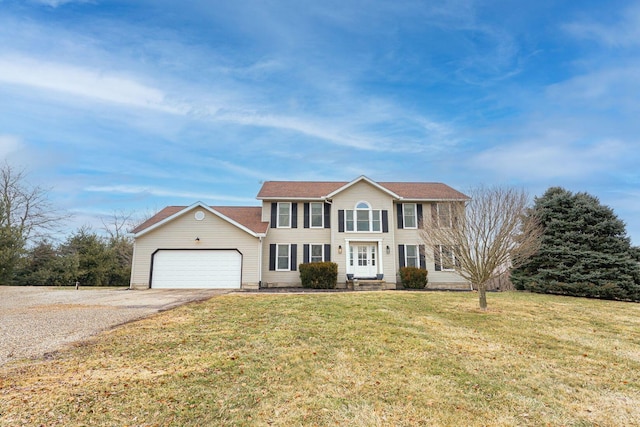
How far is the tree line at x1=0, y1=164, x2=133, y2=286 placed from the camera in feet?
66.6

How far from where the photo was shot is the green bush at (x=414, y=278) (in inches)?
727

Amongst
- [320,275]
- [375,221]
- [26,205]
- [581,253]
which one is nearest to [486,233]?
[581,253]

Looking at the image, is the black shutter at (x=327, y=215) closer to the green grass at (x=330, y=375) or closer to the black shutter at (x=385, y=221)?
the black shutter at (x=385, y=221)

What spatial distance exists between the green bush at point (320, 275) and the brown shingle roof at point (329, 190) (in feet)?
14.3

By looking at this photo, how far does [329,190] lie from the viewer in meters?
21.3

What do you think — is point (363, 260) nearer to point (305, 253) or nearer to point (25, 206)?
point (305, 253)

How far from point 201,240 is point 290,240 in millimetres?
5106

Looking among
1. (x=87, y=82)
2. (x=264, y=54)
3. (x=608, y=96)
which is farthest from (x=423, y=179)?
(x=87, y=82)

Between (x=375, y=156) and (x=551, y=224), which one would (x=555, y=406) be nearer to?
(x=551, y=224)

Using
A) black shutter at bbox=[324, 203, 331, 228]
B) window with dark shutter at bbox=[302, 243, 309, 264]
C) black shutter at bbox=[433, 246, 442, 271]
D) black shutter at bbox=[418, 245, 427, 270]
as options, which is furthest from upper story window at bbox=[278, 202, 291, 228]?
black shutter at bbox=[433, 246, 442, 271]

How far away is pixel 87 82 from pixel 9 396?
1372cm

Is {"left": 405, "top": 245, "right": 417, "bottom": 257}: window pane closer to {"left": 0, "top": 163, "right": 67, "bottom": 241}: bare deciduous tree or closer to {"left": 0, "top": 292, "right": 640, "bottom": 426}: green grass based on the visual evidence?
{"left": 0, "top": 292, "right": 640, "bottom": 426}: green grass

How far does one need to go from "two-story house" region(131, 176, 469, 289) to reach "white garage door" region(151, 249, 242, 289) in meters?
0.05

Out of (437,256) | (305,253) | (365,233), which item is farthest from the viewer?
(305,253)
